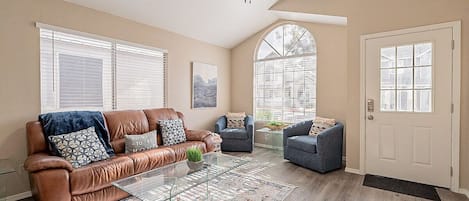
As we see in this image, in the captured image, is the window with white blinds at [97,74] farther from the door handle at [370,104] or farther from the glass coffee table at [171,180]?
the door handle at [370,104]

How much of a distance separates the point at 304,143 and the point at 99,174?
111 inches

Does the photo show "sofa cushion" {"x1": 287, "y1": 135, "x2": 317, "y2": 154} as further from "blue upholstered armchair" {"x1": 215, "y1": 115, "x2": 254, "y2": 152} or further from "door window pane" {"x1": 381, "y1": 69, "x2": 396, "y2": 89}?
"door window pane" {"x1": 381, "y1": 69, "x2": 396, "y2": 89}

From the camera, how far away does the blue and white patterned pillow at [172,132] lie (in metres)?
3.56

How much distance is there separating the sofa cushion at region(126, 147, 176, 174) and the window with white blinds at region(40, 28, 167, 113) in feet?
3.57

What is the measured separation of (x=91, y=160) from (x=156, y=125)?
1180 mm

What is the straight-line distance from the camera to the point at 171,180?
92.6 inches

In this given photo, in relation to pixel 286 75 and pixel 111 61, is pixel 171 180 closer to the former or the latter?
pixel 111 61

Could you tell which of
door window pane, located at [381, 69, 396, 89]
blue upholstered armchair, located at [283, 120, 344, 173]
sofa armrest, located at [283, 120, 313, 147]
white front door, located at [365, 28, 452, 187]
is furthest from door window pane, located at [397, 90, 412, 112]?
sofa armrest, located at [283, 120, 313, 147]

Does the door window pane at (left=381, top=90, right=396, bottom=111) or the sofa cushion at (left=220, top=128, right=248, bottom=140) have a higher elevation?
the door window pane at (left=381, top=90, right=396, bottom=111)

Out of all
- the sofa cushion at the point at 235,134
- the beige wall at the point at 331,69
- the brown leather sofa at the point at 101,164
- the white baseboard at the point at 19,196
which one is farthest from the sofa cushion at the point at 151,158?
the beige wall at the point at 331,69

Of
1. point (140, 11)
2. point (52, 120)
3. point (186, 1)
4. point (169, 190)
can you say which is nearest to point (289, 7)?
point (186, 1)

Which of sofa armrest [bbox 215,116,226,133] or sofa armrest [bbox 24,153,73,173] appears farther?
sofa armrest [bbox 215,116,226,133]

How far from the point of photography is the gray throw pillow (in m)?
3.12

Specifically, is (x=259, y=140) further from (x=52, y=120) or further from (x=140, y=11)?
(x=52, y=120)
